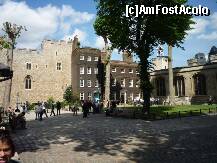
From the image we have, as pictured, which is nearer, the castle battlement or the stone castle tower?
the stone castle tower

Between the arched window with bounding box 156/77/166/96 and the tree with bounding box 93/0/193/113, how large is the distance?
27394 millimetres

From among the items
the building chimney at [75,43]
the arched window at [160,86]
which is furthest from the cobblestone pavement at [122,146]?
the building chimney at [75,43]

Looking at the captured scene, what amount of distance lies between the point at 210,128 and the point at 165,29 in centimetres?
1354

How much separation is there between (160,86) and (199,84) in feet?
31.1

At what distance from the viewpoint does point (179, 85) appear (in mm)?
55500

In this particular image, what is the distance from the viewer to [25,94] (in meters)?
60.4

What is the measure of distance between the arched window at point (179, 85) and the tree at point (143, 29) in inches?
948

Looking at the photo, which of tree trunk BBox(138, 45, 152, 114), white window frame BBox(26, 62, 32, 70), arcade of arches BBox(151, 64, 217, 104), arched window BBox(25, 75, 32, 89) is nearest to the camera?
tree trunk BBox(138, 45, 152, 114)

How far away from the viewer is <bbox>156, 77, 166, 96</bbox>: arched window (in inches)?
2309

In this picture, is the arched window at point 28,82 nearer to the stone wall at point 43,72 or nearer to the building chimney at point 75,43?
the stone wall at point 43,72

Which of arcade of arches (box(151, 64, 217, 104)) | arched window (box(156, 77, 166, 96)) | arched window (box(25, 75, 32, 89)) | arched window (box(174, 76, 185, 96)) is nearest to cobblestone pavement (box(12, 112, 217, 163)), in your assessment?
arcade of arches (box(151, 64, 217, 104))

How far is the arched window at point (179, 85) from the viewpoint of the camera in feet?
180

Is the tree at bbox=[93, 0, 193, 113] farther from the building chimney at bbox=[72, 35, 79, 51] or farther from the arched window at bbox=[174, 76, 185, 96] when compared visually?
the building chimney at bbox=[72, 35, 79, 51]

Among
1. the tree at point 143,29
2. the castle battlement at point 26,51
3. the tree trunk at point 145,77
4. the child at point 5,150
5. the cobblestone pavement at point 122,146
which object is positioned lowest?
the cobblestone pavement at point 122,146
